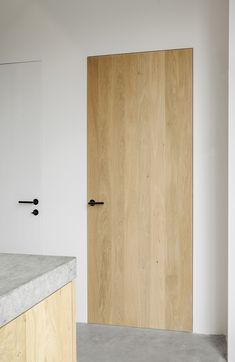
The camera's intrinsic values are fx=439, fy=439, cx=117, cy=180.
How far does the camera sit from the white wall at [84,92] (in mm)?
3285

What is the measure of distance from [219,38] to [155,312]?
214 cm

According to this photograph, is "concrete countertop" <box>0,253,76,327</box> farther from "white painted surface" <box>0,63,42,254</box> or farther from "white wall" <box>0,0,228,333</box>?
"white painted surface" <box>0,63,42,254</box>

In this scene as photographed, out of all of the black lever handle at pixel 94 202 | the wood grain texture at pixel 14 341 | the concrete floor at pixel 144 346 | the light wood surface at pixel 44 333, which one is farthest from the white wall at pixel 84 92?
the wood grain texture at pixel 14 341

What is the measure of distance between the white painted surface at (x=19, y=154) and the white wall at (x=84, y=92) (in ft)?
0.28

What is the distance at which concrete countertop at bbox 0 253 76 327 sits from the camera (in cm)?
99

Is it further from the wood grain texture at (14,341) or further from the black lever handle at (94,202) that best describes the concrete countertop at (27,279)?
the black lever handle at (94,202)

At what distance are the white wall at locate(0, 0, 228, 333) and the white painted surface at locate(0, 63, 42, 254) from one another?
84 millimetres

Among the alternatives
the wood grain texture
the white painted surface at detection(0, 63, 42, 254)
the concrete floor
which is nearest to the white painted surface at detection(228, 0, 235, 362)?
the concrete floor

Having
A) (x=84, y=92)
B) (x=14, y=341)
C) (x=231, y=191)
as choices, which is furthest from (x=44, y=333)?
(x=84, y=92)

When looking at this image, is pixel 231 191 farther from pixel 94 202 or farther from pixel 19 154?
pixel 19 154

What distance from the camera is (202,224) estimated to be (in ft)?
10.9

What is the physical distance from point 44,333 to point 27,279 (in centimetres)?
19

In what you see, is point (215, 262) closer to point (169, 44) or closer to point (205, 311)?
point (205, 311)

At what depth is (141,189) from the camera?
3.44 m
